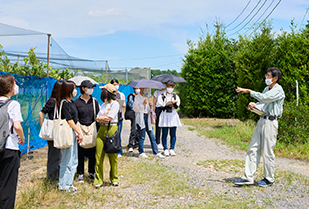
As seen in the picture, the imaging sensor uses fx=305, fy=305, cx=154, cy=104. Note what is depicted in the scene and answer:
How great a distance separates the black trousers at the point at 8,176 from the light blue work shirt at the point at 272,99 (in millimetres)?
3969

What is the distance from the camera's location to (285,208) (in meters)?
4.69

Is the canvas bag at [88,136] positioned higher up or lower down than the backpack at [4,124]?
lower down

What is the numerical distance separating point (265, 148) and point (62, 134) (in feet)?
11.6

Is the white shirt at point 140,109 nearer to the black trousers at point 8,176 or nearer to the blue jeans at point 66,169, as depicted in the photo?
the blue jeans at point 66,169

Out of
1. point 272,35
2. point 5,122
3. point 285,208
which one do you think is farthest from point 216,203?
point 272,35

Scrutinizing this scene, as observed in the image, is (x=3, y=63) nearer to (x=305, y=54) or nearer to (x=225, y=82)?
(x=305, y=54)

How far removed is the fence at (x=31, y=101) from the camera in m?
7.48

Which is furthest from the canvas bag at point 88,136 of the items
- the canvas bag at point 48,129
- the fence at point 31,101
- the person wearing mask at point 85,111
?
the fence at point 31,101

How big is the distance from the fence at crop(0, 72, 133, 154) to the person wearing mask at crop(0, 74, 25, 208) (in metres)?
3.67

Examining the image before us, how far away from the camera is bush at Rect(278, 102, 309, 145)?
8828 mm

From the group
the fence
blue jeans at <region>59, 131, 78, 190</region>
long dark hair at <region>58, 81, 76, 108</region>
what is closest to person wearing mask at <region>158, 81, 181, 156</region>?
the fence

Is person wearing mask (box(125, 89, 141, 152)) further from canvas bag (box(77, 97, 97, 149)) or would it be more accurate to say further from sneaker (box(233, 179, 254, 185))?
sneaker (box(233, 179, 254, 185))

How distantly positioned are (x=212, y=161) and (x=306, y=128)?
10.6 ft

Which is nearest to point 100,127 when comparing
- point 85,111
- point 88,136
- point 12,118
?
point 88,136
